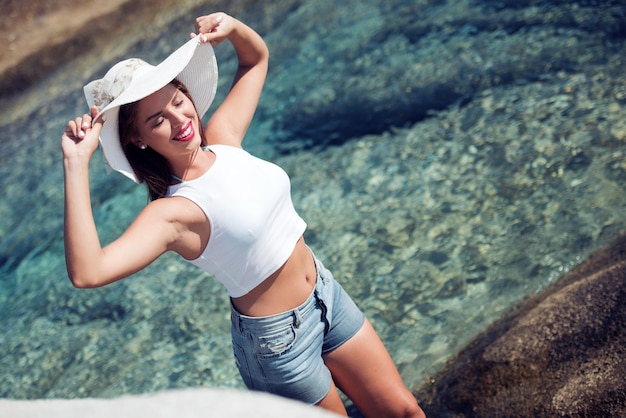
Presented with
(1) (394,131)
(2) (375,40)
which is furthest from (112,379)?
(2) (375,40)

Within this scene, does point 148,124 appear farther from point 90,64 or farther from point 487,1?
point 90,64

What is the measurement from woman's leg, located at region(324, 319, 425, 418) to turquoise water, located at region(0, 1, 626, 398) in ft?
3.09

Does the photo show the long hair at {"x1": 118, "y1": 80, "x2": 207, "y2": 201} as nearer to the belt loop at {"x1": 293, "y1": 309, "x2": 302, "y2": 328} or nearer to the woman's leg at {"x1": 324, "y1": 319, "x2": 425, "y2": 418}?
the belt loop at {"x1": 293, "y1": 309, "x2": 302, "y2": 328}

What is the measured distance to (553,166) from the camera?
5.39m

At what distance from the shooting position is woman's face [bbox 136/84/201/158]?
2762 mm

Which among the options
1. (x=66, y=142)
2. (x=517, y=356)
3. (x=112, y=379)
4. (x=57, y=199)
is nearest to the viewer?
(x=66, y=142)

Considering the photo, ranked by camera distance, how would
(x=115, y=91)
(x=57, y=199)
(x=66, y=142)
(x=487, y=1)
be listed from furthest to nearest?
(x=487, y=1) → (x=57, y=199) → (x=115, y=91) → (x=66, y=142)

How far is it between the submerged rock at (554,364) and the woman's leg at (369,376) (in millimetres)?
484

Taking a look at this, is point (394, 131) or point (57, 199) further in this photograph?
point (57, 199)

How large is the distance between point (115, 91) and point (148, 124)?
18 cm

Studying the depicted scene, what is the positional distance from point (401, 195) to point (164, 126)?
3.32 meters

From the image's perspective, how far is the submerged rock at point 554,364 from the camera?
308 centimetres

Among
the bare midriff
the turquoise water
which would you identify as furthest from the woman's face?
the turquoise water

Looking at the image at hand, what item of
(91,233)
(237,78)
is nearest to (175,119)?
(91,233)
